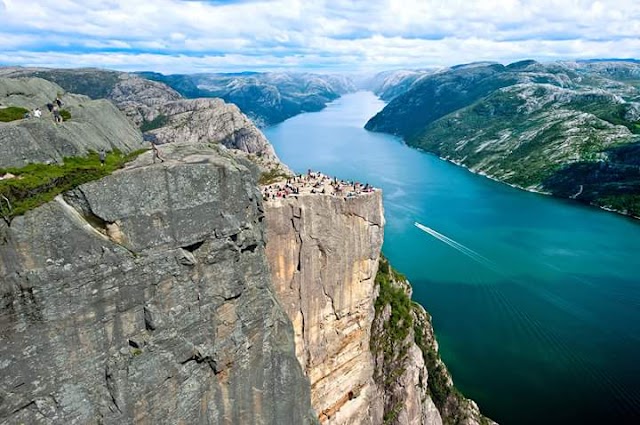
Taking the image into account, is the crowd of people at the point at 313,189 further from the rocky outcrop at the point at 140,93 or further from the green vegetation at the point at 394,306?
the rocky outcrop at the point at 140,93

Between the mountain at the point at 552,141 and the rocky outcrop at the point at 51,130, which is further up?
the rocky outcrop at the point at 51,130

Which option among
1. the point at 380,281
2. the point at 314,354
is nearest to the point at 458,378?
the point at 380,281

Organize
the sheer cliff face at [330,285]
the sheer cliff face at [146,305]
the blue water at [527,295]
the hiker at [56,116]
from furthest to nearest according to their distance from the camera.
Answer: the blue water at [527,295] → the sheer cliff face at [330,285] → the hiker at [56,116] → the sheer cliff face at [146,305]

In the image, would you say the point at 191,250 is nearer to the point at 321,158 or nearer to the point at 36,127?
the point at 36,127

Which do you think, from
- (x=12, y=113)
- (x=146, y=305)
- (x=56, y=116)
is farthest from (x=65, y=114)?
(x=146, y=305)

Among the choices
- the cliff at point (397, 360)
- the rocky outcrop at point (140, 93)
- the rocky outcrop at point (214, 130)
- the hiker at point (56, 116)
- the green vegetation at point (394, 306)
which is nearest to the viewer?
the hiker at point (56, 116)


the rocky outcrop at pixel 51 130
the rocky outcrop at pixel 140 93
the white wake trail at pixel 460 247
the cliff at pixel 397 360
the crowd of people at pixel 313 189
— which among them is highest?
the rocky outcrop at pixel 51 130

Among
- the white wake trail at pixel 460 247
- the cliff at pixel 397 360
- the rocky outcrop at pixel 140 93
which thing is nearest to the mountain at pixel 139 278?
the cliff at pixel 397 360

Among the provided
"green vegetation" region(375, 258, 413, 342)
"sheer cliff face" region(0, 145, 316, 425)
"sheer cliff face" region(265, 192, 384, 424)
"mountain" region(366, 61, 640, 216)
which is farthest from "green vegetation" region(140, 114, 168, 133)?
"mountain" region(366, 61, 640, 216)
